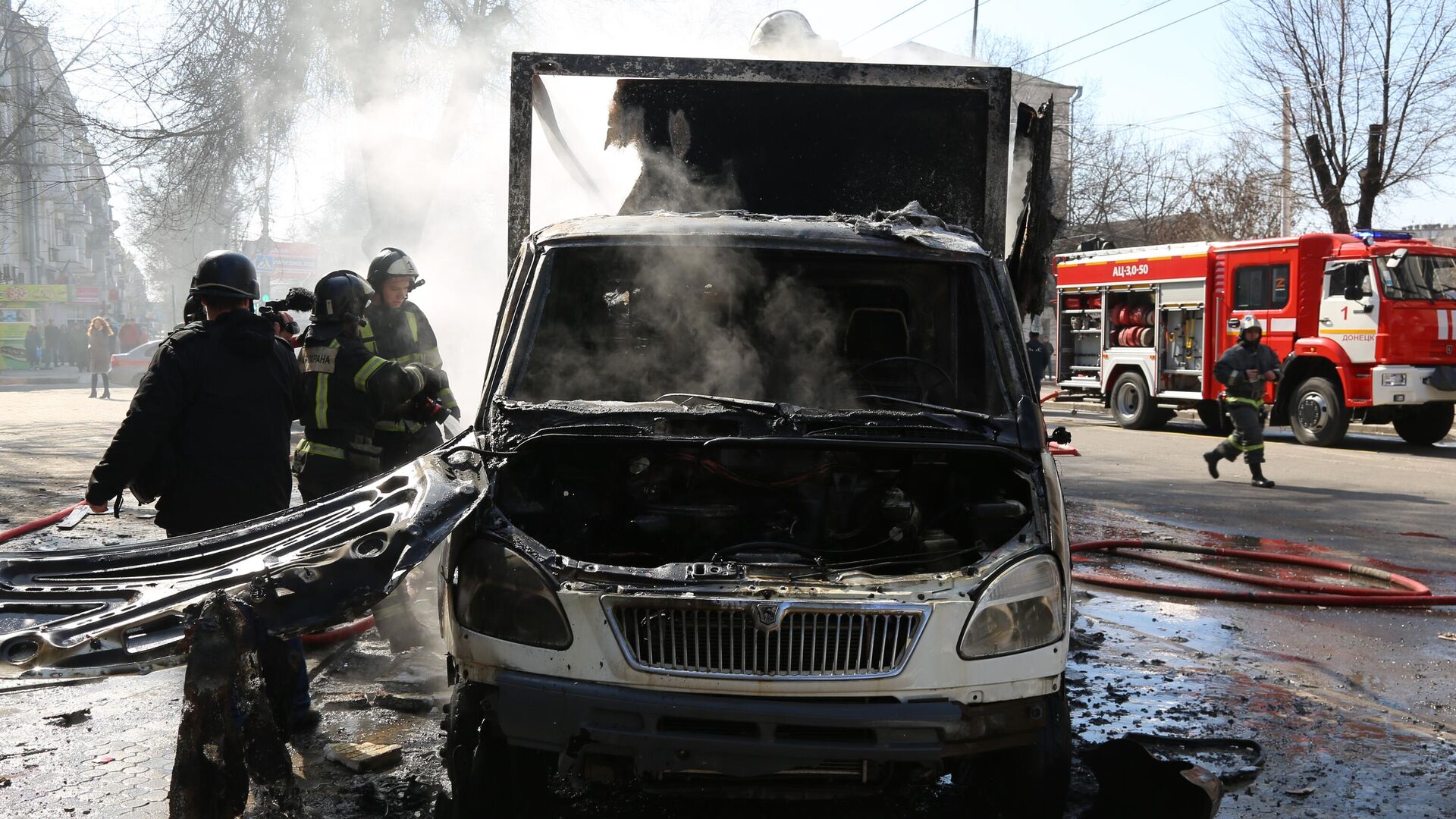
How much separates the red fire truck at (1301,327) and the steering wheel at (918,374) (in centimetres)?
1348

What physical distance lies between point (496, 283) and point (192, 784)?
8.40 m

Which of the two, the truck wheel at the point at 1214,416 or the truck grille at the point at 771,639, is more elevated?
the truck grille at the point at 771,639

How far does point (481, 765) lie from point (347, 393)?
244 cm

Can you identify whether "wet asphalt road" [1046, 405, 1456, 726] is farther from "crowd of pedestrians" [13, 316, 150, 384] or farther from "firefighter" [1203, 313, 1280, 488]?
"crowd of pedestrians" [13, 316, 150, 384]

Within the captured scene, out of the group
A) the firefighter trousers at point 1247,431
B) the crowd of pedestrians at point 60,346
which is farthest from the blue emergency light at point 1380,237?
the crowd of pedestrians at point 60,346

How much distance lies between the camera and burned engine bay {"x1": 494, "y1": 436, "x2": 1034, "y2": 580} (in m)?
3.72

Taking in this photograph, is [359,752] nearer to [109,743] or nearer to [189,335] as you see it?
[109,743]

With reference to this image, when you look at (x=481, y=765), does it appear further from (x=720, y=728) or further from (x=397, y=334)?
(x=397, y=334)

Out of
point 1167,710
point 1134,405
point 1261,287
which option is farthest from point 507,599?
point 1134,405

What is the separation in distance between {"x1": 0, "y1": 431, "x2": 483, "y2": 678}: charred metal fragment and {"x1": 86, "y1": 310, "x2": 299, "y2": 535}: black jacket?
516 millimetres

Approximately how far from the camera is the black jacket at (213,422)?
4.13 m

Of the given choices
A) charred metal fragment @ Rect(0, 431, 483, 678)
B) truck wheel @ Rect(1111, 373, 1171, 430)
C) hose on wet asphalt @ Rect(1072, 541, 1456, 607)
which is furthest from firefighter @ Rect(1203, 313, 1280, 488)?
charred metal fragment @ Rect(0, 431, 483, 678)

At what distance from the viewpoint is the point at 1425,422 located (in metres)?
16.6

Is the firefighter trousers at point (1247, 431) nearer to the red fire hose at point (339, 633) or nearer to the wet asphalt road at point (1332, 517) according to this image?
the wet asphalt road at point (1332, 517)
